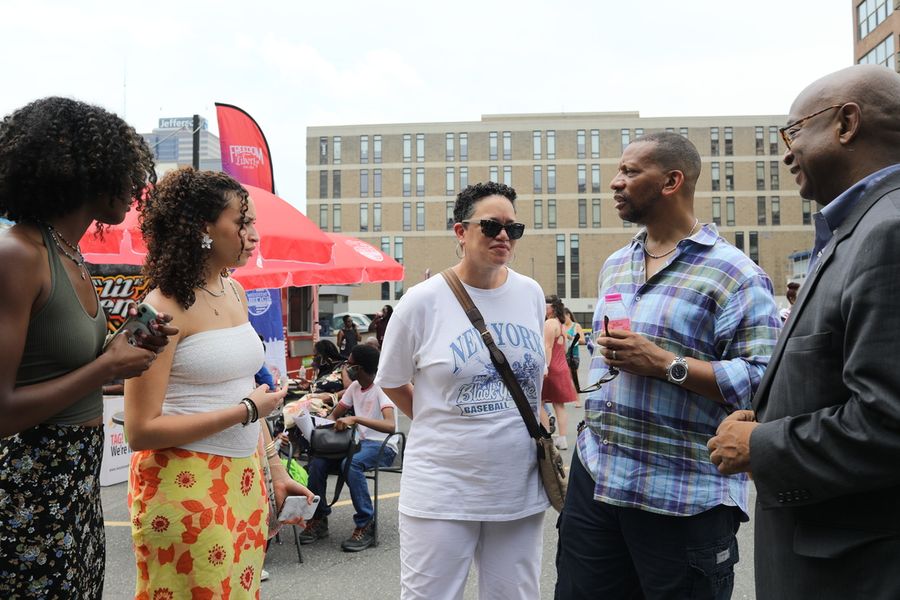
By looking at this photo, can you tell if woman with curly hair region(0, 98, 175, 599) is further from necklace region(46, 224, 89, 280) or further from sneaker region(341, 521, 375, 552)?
sneaker region(341, 521, 375, 552)

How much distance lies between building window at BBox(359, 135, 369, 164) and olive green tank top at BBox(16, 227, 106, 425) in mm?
72507

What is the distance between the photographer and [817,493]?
1.47m

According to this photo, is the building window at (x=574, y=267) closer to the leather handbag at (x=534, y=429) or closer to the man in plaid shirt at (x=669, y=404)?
the leather handbag at (x=534, y=429)

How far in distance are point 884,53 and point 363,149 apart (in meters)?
48.3

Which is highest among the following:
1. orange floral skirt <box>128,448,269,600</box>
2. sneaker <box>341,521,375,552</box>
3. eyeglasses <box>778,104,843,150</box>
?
eyeglasses <box>778,104,843,150</box>

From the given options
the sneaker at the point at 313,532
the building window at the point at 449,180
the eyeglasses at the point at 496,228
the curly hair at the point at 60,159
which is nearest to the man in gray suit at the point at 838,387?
the eyeglasses at the point at 496,228

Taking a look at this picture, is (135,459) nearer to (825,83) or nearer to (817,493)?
(817,493)

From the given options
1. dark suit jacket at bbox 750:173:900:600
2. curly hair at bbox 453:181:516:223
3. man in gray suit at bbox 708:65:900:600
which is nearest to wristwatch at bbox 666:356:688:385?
man in gray suit at bbox 708:65:900:600

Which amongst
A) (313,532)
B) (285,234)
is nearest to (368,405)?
(313,532)

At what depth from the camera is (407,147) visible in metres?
72.6

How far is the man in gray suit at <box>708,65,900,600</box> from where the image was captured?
1.40 meters

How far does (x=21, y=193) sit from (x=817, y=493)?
6.78 feet

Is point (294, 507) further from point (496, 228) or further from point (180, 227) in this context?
point (496, 228)

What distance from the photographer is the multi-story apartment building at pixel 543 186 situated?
2675 inches
